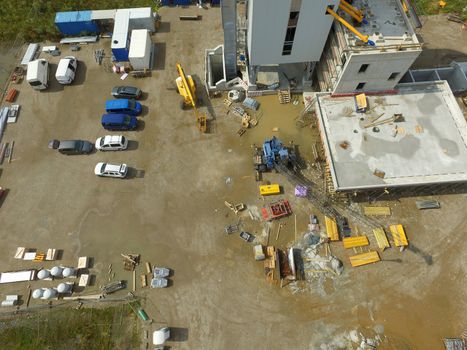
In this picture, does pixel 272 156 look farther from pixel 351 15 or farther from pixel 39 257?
pixel 39 257

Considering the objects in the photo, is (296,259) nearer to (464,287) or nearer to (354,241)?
(354,241)

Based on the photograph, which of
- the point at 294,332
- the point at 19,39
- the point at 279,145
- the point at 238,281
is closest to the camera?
the point at 294,332

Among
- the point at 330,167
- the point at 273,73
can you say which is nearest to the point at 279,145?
the point at 330,167

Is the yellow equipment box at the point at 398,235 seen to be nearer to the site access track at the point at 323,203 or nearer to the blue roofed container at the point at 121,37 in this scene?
the site access track at the point at 323,203

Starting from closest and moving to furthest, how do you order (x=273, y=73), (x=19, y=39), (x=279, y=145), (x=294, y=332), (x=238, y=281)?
1. (x=294, y=332)
2. (x=238, y=281)
3. (x=279, y=145)
4. (x=273, y=73)
5. (x=19, y=39)

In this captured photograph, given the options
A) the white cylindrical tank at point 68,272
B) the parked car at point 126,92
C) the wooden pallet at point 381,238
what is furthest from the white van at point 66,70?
the wooden pallet at point 381,238
